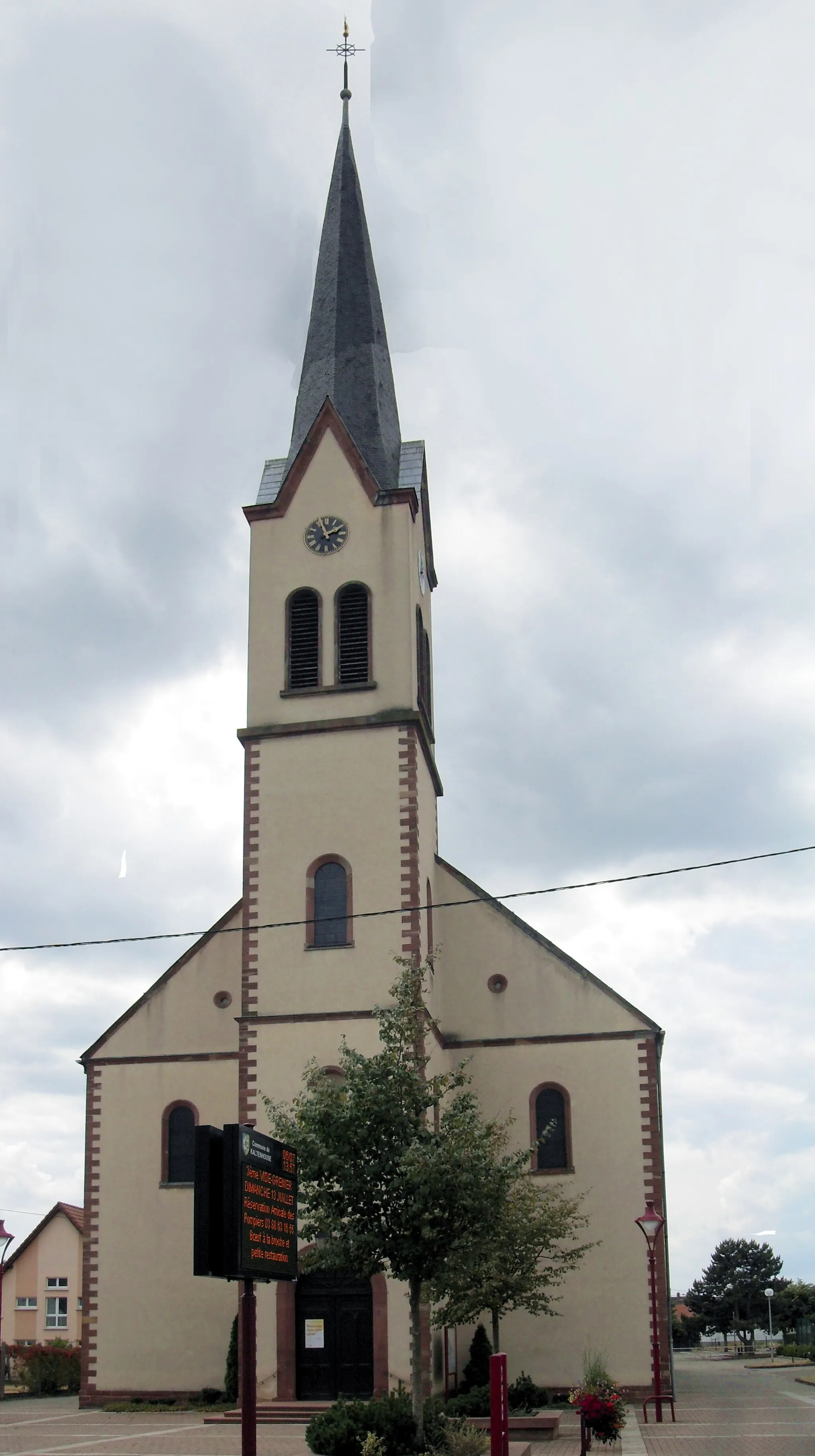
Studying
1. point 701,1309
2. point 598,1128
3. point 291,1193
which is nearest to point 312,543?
point 598,1128

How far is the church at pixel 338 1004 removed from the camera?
31.0 m

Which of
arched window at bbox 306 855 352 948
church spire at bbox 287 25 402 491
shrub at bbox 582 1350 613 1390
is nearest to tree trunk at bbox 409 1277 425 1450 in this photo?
shrub at bbox 582 1350 613 1390

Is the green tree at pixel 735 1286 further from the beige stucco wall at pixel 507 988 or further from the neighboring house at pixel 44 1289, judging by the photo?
the beige stucco wall at pixel 507 988

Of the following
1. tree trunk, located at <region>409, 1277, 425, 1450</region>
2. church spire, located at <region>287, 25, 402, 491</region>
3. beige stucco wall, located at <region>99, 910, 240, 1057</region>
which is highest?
church spire, located at <region>287, 25, 402, 491</region>

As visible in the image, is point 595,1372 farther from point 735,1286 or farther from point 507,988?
point 735,1286

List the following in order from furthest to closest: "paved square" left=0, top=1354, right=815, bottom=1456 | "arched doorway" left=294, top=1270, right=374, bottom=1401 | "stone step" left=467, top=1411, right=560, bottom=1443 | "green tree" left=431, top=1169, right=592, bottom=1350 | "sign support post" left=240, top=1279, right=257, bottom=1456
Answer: "arched doorway" left=294, top=1270, right=374, bottom=1401 < "stone step" left=467, top=1411, right=560, bottom=1443 < "green tree" left=431, top=1169, right=592, bottom=1350 < "paved square" left=0, top=1354, right=815, bottom=1456 < "sign support post" left=240, top=1279, right=257, bottom=1456

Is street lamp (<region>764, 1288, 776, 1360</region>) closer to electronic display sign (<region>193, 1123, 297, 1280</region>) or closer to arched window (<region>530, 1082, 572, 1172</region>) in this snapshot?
arched window (<region>530, 1082, 572, 1172</region>)

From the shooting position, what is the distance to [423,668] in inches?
1419


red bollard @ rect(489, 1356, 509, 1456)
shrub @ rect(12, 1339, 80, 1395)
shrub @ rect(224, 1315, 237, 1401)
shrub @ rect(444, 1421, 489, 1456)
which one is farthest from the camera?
shrub @ rect(12, 1339, 80, 1395)

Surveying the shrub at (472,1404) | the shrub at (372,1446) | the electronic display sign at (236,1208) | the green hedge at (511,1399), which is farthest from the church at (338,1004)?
the electronic display sign at (236,1208)

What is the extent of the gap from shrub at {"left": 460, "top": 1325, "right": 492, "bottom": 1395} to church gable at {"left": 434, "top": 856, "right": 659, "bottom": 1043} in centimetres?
623

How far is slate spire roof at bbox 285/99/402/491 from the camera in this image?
36.5 m

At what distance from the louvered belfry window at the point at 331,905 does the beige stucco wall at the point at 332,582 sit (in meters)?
3.45

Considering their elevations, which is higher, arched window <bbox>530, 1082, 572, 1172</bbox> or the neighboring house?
arched window <bbox>530, 1082, 572, 1172</bbox>
